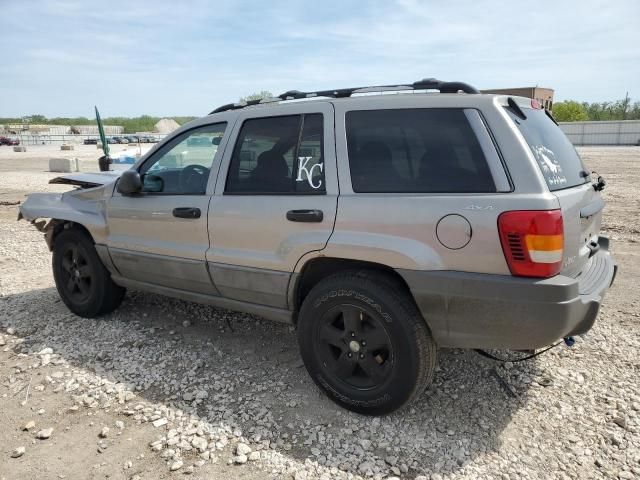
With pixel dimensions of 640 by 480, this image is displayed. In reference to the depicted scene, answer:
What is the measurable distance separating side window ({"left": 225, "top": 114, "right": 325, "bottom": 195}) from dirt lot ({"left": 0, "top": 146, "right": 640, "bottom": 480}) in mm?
1380

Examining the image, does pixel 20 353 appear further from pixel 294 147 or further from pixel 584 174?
pixel 584 174

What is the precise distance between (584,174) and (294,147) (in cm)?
194

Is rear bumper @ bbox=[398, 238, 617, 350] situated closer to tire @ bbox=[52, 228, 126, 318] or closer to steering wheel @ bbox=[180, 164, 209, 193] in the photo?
steering wheel @ bbox=[180, 164, 209, 193]

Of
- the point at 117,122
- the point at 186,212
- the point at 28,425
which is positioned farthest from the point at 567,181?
the point at 117,122

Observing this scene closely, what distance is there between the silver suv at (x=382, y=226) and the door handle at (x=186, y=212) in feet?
0.04

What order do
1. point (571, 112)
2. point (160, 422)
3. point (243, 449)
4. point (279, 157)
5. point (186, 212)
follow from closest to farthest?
point (243, 449) < point (160, 422) < point (279, 157) < point (186, 212) < point (571, 112)

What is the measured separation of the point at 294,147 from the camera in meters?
3.18

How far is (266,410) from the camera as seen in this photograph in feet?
10.0

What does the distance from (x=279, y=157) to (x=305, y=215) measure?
1.75 ft

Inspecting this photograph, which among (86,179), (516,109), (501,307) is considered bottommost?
(501,307)

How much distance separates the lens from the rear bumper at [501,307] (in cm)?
240

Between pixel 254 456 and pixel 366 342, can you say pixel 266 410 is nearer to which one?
pixel 254 456

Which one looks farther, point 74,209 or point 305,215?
point 74,209

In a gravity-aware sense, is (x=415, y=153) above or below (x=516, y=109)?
below
